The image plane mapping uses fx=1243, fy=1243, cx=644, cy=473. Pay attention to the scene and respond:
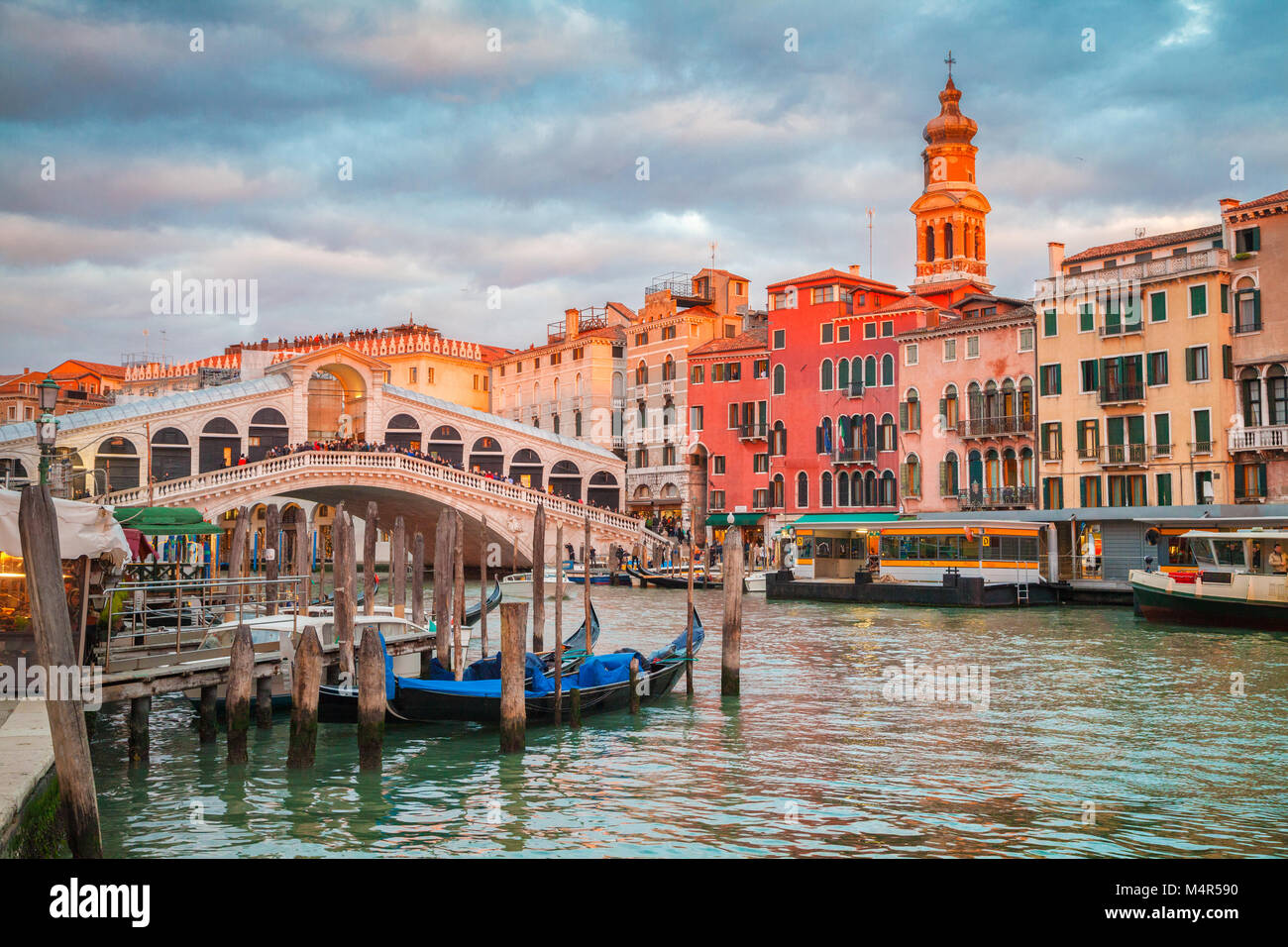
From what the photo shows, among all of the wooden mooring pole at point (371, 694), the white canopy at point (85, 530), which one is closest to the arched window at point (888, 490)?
the wooden mooring pole at point (371, 694)

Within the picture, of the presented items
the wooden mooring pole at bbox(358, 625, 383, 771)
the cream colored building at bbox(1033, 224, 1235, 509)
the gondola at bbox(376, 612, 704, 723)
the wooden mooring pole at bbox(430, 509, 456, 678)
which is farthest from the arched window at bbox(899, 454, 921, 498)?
the wooden mooring pole at bbox(358, 625, 383, 771)

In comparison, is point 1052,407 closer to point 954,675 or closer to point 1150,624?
point 1150,624

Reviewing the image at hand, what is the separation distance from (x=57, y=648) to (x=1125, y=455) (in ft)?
94.2

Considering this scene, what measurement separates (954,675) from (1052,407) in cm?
1864

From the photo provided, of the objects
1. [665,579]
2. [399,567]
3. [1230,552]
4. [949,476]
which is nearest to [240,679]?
[399,567]

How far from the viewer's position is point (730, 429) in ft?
142

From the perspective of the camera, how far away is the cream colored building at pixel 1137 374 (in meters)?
29.0

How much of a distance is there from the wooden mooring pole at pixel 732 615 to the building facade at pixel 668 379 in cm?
3078

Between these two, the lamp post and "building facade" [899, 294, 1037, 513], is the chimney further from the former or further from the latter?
the lamp post

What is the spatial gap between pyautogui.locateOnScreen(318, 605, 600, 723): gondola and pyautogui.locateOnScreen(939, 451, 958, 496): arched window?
22827 millimetres

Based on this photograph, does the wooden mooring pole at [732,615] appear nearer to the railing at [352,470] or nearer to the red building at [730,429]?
the railing at [352,470]

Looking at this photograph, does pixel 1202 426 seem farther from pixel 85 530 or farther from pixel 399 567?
pixel 85 530

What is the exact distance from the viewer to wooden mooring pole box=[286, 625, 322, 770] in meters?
9.44
